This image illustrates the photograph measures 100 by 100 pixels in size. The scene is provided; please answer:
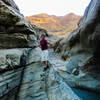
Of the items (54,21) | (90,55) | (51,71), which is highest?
(54,21)

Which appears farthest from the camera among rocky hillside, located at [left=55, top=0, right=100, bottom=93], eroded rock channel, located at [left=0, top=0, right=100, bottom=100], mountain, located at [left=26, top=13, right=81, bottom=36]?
mountain, located at [left=26, top=13, right=81, bottom=36]

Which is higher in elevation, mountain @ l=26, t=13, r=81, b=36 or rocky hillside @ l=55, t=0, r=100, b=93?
mountain @ l=26, t=13, r=81, b=36

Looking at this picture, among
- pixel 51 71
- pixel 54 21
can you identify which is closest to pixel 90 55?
pixel 51 71

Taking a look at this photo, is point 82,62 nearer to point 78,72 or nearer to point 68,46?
point 78,72

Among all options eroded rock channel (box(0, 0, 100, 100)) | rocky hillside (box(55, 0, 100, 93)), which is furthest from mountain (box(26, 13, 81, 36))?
rocky hillside (box(55, 0, 100, 93))

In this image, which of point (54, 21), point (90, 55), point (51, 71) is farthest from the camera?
point (54, 21)

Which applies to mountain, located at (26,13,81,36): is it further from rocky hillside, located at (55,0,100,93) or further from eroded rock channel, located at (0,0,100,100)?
rocky hillside, located at (55,0,100,93)

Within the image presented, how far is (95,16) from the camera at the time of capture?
23.8ft

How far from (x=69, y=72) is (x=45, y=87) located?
3068 millimetres

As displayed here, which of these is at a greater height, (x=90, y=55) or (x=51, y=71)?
(x=90, y=55)

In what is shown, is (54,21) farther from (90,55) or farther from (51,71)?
(51,71)

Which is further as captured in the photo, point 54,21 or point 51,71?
point 54,21

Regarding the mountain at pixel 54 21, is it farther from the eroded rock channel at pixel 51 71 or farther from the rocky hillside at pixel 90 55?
the rocky hillside at pixel 90 55

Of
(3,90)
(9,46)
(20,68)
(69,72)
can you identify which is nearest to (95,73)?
(69,72)
